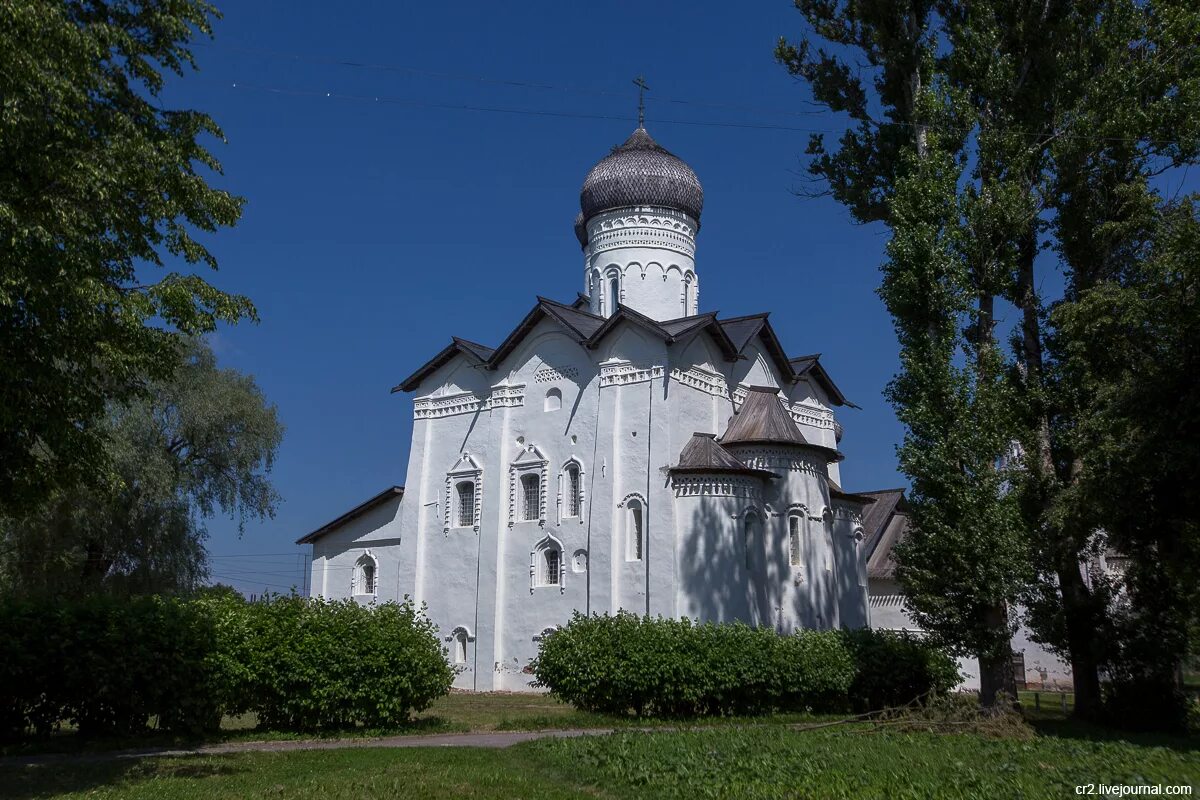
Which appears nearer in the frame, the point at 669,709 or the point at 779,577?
the point at 669,709

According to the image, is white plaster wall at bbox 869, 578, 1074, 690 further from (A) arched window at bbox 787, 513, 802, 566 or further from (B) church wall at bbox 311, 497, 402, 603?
(B) church wall at bbox 311, 497, 402, 603

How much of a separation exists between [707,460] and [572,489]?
378 centimetres

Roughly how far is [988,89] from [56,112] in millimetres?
13708

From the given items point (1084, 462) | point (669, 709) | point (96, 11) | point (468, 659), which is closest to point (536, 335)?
point (468, 659)

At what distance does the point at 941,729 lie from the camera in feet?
44.3

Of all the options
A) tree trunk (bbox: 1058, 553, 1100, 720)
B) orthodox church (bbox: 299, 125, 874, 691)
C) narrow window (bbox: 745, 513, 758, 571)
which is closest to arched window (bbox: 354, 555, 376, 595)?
orthodox church (bbox: 299, 125, 874, 691)

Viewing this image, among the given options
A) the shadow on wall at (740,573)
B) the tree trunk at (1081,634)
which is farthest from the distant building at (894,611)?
the tree trunk at (1081,634)

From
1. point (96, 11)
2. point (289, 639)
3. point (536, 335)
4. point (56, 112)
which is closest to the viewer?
point (56, 112)

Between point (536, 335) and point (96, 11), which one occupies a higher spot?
point (536, 335)

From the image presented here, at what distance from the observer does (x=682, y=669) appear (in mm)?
15562

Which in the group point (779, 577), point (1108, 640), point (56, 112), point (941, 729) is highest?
point (56, 112)

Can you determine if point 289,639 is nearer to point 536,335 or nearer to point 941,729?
point 941,729

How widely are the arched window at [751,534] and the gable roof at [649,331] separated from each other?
4.44m

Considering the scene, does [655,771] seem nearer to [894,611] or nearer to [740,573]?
[740,573]
